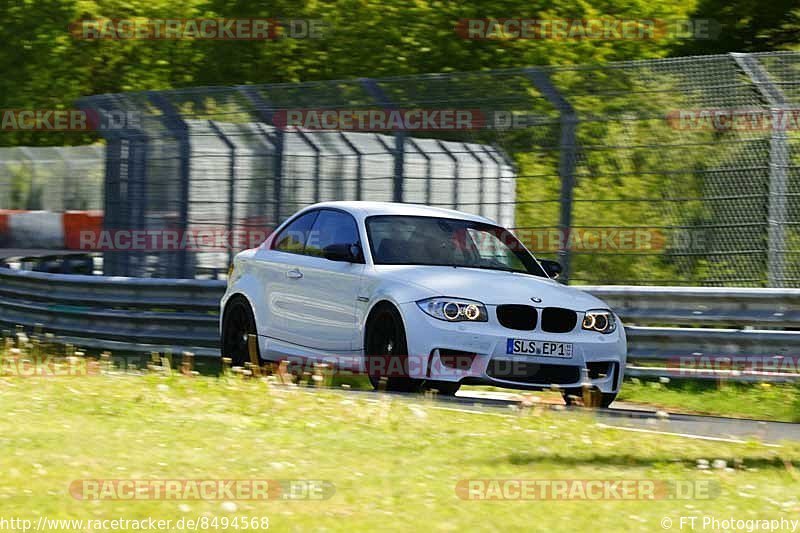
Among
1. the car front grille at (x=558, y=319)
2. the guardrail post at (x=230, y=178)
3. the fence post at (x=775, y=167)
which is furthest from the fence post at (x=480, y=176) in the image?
the car front grille at (x=558, y=319)

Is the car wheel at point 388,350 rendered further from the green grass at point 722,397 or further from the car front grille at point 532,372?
the green grass at point 722,397

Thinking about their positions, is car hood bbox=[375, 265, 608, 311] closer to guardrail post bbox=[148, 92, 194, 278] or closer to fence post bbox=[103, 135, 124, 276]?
guardrail post bbox=[148, 92, 194, 278]

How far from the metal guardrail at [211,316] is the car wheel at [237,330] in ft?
6.60

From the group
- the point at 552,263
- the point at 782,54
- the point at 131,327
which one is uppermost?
the point at 782,54

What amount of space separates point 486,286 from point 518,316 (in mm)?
314

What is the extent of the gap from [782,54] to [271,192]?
5.94 metres

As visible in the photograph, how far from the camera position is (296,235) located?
12453 millimetres

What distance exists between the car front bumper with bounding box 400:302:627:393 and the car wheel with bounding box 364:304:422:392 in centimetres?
10

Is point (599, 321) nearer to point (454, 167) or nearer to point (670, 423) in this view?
point (670, 423)

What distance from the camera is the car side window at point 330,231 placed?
→ 466 inches

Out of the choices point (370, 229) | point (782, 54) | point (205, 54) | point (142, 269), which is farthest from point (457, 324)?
point (205, 54)

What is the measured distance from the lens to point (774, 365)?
12.1 metres

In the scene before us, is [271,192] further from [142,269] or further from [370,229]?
[370,229]

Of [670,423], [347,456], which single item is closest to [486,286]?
[670,423]
